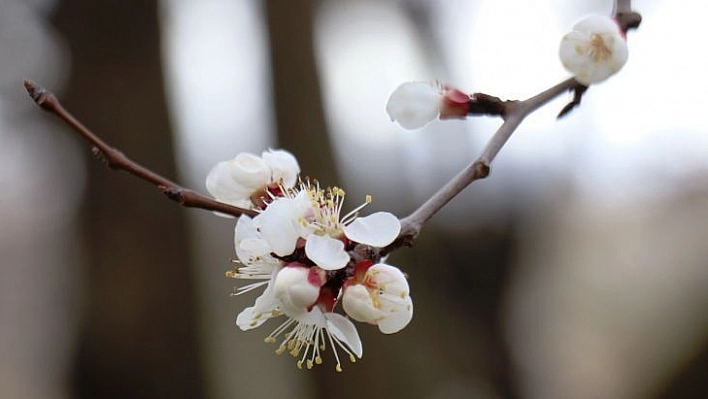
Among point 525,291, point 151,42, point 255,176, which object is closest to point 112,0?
point 151,42

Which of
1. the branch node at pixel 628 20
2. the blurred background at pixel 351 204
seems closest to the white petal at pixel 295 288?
the branch node at pixel 628 20

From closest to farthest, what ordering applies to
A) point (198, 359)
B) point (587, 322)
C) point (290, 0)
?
point (198, 359)
point (290, 0)
point (587, 322)

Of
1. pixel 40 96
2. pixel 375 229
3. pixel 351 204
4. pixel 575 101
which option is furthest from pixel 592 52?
pixel 351 204

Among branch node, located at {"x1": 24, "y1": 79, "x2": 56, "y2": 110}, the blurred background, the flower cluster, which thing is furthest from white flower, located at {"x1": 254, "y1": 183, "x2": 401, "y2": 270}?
the blurred background

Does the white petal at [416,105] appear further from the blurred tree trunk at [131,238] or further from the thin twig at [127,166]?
the blurred tree trunk at [131,238]

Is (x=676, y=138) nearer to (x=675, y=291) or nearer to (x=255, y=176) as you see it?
(x=675, y=291)

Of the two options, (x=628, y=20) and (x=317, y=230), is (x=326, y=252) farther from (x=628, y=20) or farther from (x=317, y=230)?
(x=628, y=20)
